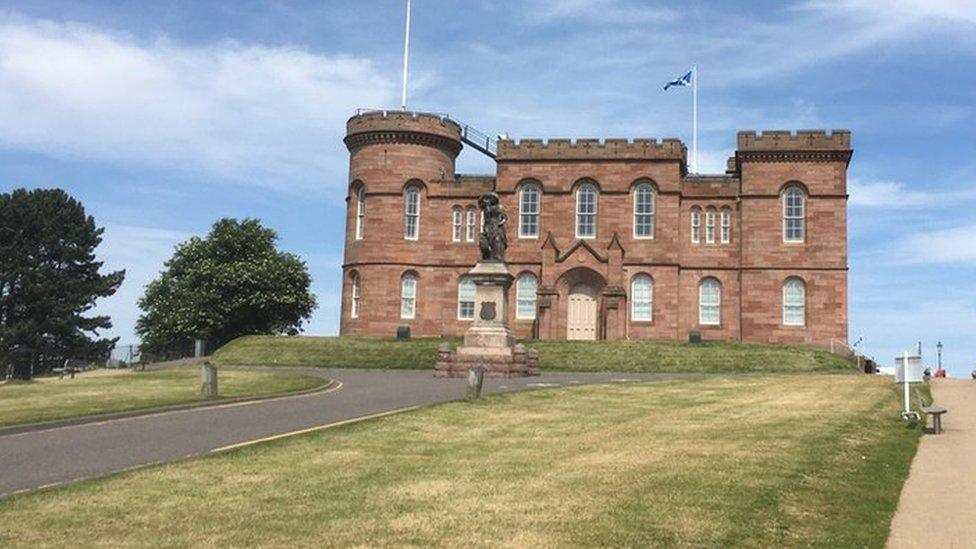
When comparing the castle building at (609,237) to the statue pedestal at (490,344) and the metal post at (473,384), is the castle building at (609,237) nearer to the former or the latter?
the statue pedestal at (490,344)

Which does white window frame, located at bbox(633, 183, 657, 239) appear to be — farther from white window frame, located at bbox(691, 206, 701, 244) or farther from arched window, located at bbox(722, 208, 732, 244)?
arched window, located at bbox(722, 208, 732, 244)

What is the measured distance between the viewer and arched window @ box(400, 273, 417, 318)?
2052 inches

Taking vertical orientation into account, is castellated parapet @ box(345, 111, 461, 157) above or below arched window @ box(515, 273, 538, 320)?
above

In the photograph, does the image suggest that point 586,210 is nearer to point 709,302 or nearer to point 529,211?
point 529,211

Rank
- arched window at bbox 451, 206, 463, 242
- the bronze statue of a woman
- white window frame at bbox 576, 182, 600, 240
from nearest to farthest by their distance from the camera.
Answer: the bronze statue of a woman, white window frame at bbox 576, 182, 600, 240, arched window at bbox 451, 206, 463, 242

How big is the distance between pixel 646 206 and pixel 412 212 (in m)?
13.0

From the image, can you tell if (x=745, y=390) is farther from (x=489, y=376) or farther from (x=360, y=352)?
(x=360, y=352)

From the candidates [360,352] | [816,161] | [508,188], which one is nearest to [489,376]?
[360,352]

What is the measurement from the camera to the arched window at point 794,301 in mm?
48188

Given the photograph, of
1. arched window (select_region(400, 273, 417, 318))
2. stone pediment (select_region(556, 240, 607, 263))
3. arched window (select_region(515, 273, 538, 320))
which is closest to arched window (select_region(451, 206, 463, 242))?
arched window (select_region(400, 273, 417, 318))

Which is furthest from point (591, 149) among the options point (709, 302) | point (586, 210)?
point (709, 302)

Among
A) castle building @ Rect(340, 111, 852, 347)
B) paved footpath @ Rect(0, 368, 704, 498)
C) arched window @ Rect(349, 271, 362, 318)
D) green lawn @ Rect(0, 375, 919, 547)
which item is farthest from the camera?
arched window @ Rect(349, 271, 362, 318)

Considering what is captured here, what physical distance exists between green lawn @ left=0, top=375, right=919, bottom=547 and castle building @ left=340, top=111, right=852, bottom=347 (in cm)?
3213

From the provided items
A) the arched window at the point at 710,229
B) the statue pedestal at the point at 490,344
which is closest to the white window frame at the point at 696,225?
the arched window at the point at 710,229
